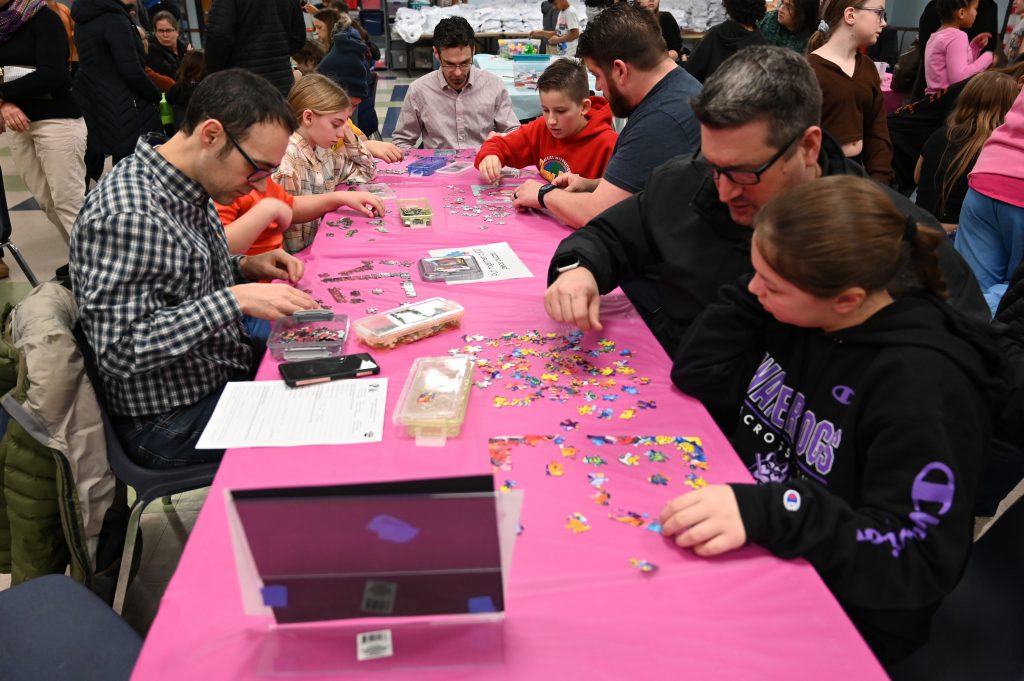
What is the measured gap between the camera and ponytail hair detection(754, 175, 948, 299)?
1.20 m

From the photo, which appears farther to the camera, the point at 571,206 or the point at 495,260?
the point at 571,206

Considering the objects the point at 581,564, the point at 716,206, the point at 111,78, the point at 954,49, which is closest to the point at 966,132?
the point at 954,49

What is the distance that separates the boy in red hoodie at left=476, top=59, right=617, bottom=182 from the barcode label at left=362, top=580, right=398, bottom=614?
8.29 ft

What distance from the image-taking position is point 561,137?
11.1 ft

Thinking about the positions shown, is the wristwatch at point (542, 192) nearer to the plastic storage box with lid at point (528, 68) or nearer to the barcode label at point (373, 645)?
the barcode label at point (373, 645)

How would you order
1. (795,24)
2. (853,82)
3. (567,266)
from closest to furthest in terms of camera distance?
(567,266)
(853,82)
(795,24)

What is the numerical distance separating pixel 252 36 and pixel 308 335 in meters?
3.25

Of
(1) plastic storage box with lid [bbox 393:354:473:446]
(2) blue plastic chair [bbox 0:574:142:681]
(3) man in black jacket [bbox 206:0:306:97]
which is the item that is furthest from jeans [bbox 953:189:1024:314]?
(3) man in black jacket [bbox 206:0:306:97]

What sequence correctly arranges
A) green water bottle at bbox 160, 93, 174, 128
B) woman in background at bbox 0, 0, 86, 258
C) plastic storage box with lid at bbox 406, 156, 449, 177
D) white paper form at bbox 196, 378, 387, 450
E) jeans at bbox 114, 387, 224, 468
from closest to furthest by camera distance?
white paper form at bbox 196, 378, 387, 450
jeans at bbox 114, 387, 224, 468
plastic storage box with lid at bbox 406, 156, 449, 177
woman in background at bbox 0, 0, 86, 258
green water bottle at bbox 160, 93, 174, 128

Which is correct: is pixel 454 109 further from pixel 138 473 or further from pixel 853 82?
pixel 138 473

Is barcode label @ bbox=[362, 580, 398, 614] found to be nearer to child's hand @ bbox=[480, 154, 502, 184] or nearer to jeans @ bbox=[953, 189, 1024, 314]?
child's hand @ bbox=[480, 154, 502, 184]

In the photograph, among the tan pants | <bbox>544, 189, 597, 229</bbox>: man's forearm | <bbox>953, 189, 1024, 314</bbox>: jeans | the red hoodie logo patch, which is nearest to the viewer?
<bbox>544, 189, 597, 229</bbox>: man's forearm

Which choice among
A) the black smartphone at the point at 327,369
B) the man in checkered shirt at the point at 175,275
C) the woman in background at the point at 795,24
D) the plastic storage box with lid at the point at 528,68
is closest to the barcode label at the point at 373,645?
the black smartphone at the point at 327,369

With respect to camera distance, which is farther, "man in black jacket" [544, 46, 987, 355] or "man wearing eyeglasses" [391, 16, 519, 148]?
"man wearing eyeglasses" [391, 16, 519, 148]
